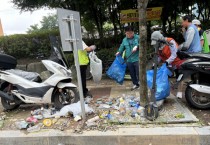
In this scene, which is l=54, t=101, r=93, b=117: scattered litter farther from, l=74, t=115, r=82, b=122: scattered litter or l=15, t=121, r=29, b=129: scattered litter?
l=15, t=121, r=29, b=129: scattered litter

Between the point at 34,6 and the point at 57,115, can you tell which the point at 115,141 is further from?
the point at 34,6

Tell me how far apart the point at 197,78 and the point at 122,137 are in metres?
1.91

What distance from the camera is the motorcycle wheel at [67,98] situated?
4895 millimetres

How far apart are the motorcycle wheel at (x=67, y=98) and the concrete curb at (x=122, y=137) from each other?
3.29 ft

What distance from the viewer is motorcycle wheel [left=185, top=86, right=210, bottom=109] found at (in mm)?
4473

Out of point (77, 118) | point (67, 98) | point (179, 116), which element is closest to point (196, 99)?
point (179, 116)

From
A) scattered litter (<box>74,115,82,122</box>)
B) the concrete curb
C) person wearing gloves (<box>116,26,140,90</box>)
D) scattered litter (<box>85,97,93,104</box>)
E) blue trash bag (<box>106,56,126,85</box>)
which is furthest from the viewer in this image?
blue trash bag (<box>106,56,126,85</box>)

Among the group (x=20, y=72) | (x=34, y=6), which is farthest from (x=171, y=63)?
(x=34, y=6)

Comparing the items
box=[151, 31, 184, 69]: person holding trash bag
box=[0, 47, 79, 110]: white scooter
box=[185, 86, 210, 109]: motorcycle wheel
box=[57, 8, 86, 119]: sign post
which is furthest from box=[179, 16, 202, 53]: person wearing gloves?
box=[0, 47, 79, 110]: white scooter

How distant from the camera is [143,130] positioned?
3725 mm

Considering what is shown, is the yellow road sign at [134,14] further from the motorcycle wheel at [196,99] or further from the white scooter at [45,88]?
the motorcycle wheel at [196,99]

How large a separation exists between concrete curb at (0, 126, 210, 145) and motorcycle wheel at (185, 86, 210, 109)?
2.77 feet

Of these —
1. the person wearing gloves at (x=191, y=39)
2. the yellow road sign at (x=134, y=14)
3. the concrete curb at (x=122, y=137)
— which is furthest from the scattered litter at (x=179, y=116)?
the yellow road sign at (x=134, y=14)

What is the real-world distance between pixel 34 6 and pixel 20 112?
532 cm
